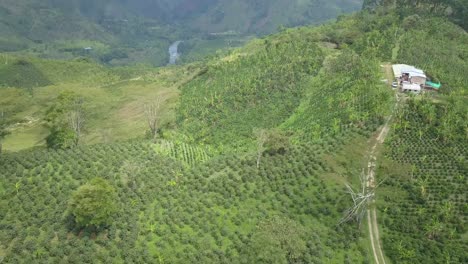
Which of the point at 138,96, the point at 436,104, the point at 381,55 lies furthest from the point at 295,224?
the point at 138,96

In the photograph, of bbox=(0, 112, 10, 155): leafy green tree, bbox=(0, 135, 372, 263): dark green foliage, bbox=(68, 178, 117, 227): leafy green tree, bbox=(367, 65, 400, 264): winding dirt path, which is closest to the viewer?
bbox=(68, 178, 117, 227): leafy green tree

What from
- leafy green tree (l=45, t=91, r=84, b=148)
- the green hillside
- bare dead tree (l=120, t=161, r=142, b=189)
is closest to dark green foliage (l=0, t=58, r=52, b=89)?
leafy green tree (l=45, t=91, r=84, b=148)

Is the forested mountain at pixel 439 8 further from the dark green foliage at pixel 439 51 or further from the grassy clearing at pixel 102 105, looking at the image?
the grassy clearing at pixel 102 105

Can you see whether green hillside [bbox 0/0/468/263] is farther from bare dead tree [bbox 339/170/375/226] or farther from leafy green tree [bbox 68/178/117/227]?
bare dead tree [bbox 339/170/375/226]

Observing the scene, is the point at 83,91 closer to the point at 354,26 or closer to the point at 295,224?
the point at 354,26

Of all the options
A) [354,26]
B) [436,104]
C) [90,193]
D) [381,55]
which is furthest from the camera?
[354,26]

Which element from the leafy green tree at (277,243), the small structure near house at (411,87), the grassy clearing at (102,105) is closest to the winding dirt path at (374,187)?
the small structure near house at (411,87)
